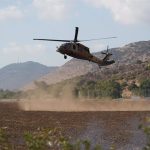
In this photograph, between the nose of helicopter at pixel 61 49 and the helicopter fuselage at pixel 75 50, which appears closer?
the nose of helicopter at pixel 61 49

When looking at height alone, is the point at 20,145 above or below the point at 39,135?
below

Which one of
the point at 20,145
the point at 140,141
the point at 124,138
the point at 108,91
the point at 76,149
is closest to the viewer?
the point at 76,149

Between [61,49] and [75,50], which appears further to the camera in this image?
[75,50]

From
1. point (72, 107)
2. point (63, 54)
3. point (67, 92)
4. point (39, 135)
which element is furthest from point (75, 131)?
point (67, 92)

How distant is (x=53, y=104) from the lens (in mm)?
107500

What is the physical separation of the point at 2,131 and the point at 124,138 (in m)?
32.9

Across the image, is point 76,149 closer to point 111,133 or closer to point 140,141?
point 140,141

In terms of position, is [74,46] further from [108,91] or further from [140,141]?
[108,91]

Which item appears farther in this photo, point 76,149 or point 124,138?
point 124,138

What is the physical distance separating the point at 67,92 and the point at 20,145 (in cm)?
9757

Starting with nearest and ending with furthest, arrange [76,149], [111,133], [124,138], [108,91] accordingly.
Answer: [76,149] < [124,138] < [111,133] < [108,91]

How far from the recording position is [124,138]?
3825cm

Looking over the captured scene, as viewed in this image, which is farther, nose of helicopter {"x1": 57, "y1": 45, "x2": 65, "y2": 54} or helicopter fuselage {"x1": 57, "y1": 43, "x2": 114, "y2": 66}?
helicopter fuselage {"x1": 57, "y1": 43, "x2": 114, "y2": 66}

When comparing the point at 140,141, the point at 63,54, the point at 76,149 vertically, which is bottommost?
the point at 140,141
